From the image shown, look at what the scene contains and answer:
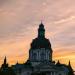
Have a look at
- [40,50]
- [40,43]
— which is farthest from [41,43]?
[40,50]

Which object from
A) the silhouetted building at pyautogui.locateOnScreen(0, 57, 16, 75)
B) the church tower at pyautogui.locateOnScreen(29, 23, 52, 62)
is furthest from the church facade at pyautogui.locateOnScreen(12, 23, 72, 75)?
the silhouetted building at pyautogui.locateOnScreen(0, 57, 16, 75)

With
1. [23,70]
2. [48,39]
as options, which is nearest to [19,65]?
[23,70]

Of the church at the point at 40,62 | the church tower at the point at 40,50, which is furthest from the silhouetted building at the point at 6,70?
the church tower at the point at 40,50

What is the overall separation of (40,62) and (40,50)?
3907 millimetres

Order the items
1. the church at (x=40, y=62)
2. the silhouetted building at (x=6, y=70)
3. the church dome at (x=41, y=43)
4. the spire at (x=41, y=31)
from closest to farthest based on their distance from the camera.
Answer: the silhouetted building at (x=6, y=70), the church dome at (x=41, y=43), the church at (x=40, y=62), the spire at (x=41, y=31)

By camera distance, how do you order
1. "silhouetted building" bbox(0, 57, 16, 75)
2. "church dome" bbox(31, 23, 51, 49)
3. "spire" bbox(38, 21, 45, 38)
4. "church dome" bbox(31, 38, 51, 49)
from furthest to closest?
"spire" bbox(38, 21, 45, 38) → "church dome" bbox(31, 23, 51, 49) → "church dome" bbox(31, 38, 51, 49) → "silhouetted building" bbox(0, 57, 16, 75)

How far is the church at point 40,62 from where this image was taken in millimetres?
161750

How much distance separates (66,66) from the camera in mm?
169500

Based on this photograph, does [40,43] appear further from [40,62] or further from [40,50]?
[40,62]

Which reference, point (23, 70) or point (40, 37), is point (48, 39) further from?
point (23, 70)

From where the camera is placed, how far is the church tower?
530 feet

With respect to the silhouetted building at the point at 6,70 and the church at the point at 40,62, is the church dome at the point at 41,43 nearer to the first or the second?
the church at the point at 40,62

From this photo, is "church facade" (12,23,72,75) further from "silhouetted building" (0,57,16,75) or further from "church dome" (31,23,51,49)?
"silhouetted building" (0,57,16,75)

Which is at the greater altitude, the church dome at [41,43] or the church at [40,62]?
the church dome at [41,43]
